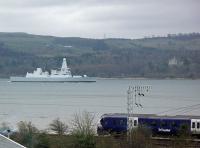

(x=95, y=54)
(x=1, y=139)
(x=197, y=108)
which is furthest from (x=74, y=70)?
(x=1, y=139)

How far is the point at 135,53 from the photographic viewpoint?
136750 mm

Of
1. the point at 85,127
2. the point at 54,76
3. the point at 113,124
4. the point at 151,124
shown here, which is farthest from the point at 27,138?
the point at 54,76

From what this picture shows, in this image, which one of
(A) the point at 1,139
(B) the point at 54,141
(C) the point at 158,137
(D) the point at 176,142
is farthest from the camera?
(C) the point at 158,137

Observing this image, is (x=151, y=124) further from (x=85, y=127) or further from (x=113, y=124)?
(x=85, y=127)

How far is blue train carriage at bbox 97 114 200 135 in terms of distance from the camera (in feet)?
72.2

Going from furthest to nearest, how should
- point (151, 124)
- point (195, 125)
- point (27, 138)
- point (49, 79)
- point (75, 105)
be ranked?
point (49, 79)
point (75, 105)
point (151, 124)
point (195, 125)
point (27, 138)

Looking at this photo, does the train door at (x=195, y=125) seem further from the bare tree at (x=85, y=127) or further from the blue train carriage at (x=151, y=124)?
the bare tree at (x=85, y=127)

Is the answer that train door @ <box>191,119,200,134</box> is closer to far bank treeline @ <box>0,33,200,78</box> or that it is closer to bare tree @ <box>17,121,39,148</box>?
bare tree @ <box>17,121,39,148</box>

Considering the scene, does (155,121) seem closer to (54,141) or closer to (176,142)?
(176,142)

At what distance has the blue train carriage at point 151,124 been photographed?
22.0m

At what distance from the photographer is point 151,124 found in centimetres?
2317

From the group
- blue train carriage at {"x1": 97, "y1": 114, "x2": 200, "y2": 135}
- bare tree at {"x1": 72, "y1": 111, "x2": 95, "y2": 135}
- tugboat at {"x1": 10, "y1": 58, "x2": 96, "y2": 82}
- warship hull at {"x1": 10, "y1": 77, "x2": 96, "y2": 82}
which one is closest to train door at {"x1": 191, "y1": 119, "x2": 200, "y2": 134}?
blue train carriage at {"x1": 97, "y1": 114, "x2": 200, "y2": 135}

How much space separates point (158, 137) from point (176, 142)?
2.93 m

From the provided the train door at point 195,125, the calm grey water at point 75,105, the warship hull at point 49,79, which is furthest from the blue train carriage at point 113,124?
the warship hull at point 49,79
